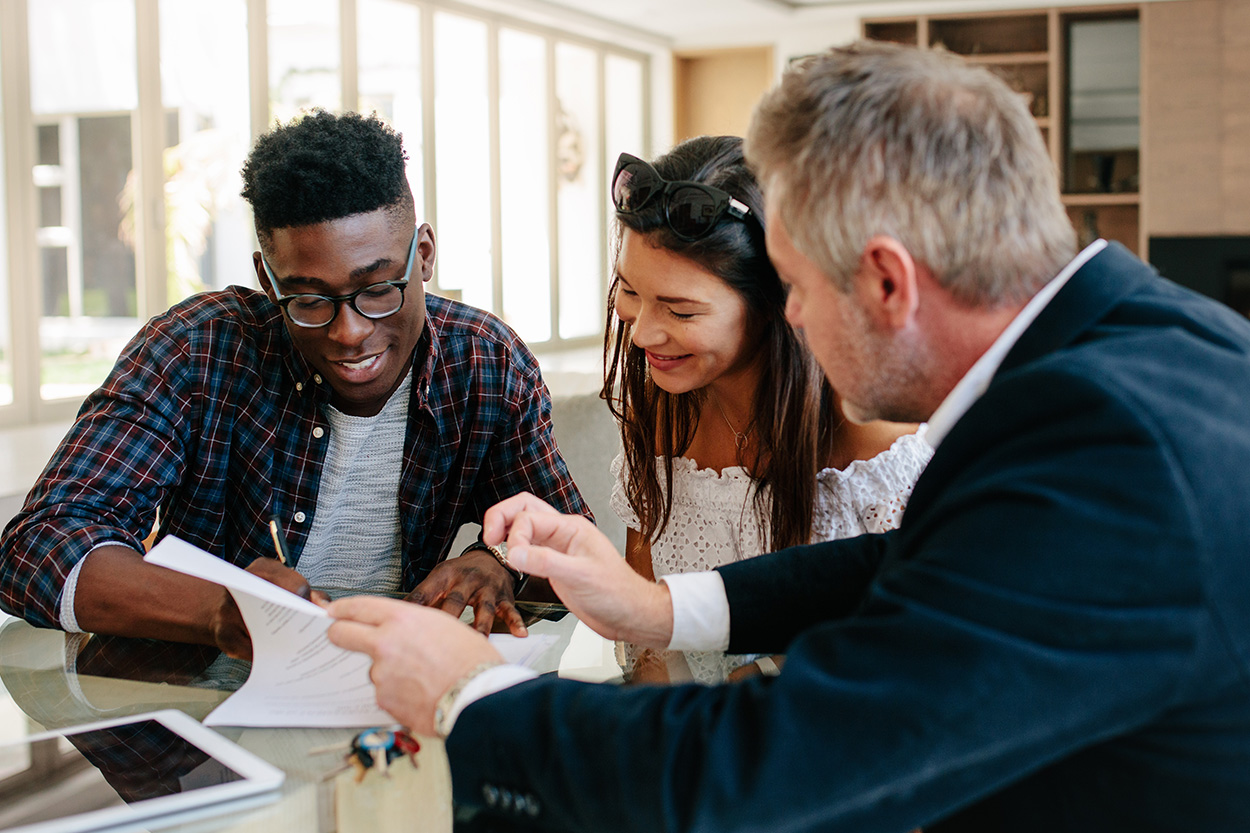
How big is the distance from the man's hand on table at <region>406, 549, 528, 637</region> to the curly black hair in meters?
Answer: 0.56

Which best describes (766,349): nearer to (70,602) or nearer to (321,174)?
(321,174)

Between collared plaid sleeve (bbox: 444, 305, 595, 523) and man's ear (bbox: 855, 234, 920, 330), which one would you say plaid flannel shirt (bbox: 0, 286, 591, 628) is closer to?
collared plaid sleeve (bbox: 444, 305, 595, 523)

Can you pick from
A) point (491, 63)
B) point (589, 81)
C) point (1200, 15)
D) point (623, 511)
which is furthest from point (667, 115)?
point (623, 511)

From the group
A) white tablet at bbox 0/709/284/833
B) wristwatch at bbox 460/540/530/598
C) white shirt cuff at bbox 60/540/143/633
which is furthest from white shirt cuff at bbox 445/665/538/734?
white shirt cuff at bbox 60/540/143/633

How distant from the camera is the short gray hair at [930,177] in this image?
0.88 metres

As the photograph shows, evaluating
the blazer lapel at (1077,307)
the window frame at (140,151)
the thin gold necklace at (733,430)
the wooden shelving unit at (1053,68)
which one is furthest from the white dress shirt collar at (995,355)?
the wooden shelving unit at (1053,68)

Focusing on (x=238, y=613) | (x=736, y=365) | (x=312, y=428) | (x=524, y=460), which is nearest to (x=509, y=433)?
(x=524, y=460)

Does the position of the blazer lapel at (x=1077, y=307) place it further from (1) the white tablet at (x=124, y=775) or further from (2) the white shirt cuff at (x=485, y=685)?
(1) the white tablet at (x=124, y=775)

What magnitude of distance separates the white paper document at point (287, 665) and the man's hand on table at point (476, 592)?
27 cm

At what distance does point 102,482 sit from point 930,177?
1.34 meters

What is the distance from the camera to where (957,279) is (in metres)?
0.90

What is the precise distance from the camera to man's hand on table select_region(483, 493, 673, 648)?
1236 mm

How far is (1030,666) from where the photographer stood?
0.73 m

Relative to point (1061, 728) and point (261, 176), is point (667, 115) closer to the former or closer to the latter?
point (261, 176)
